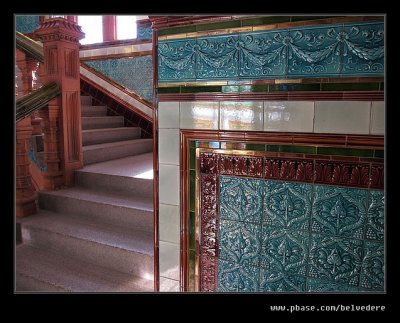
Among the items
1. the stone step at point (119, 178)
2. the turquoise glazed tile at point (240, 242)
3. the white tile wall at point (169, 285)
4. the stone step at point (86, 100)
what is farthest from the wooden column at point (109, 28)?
the turquoise glazed tile at point (240, 242)

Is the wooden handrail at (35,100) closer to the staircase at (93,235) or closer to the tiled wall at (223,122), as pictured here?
the staircase at (93,235)

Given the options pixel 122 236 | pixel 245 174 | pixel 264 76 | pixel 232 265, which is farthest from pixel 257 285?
pixel 122 236

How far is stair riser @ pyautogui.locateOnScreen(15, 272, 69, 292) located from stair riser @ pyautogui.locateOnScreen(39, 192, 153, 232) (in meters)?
0.73

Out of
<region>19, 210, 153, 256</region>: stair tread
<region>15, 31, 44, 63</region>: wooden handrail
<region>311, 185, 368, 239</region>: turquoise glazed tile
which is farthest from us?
<region>15, 31, 44, 63</region>: wooden handrail

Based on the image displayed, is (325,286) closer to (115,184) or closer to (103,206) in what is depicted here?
(103,206)

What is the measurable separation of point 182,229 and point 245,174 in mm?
511

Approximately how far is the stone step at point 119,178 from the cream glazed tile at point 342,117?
185 cm

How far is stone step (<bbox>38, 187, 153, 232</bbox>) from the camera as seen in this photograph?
2791 mm

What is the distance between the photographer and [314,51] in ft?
5.03

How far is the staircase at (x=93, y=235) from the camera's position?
2.41 metres

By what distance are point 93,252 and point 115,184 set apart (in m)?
0.80

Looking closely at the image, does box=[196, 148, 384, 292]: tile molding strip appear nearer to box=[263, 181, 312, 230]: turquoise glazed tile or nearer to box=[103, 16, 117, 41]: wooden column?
box=[263, 181, 312, 230]: turquoise glazed tile

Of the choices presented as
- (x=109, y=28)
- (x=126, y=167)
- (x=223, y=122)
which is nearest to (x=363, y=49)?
(x=223, y=122)

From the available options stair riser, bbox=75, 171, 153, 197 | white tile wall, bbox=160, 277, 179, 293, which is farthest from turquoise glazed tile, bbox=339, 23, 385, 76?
stair riser, bbox=75, 171, 153, 197
